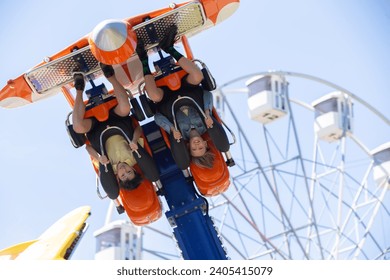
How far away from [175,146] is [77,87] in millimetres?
1093

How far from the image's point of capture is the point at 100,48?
8.07 metres

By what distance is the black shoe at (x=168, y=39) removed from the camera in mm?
8836

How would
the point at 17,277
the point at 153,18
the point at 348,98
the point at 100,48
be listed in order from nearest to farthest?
the point at 17,277 → the point at 100,48 → the point at 153,18 → the point at 348,98

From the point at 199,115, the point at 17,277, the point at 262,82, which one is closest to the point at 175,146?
the point at 199,115

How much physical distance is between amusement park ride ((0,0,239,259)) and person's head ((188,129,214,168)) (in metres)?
0.07

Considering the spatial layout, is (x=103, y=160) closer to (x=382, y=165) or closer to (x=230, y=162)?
(x=230, y=162)

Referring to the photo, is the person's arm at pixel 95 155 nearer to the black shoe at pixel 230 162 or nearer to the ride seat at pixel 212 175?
the ride seat at pixel 212 175

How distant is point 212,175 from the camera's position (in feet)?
29.6

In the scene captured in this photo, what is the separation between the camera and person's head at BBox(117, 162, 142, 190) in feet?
29.0

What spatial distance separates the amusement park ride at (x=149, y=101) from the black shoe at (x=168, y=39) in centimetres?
5

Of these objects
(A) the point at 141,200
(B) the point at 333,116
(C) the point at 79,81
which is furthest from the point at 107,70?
(B) the point at 333,116

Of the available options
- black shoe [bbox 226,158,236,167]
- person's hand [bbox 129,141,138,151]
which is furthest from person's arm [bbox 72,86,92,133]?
black shoe [bbox 226,158,236,167]

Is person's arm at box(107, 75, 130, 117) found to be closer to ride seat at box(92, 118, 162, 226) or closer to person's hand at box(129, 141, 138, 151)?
person's hand at box(129, 141, 138, 151)

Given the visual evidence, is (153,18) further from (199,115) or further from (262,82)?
(262,82)
